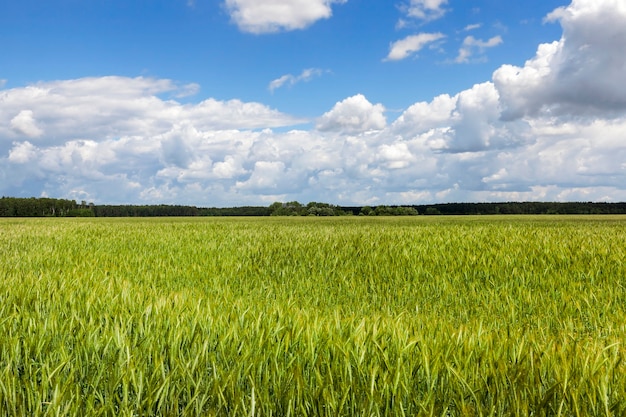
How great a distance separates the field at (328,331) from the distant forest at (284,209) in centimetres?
8826

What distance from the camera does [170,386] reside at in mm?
3037

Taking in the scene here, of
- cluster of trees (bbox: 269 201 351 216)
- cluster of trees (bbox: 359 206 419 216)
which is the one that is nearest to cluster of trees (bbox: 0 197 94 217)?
cluster of trees (bbox: 269 201 351 216)

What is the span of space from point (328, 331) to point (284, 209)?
108262 millimetres

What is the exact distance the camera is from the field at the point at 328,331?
283 centimetres

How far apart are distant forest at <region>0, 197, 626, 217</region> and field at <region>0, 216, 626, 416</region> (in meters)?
88.3

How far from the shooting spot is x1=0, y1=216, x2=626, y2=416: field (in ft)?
9.29

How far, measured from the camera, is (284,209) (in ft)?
367

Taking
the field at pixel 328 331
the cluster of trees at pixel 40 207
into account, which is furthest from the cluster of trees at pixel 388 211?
the field at pixel 328 331

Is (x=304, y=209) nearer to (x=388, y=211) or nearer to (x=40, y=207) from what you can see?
(x=388, y=211)

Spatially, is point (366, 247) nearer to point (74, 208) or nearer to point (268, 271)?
point (268, 271)

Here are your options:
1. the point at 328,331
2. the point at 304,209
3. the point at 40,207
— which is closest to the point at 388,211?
the point at 304,209

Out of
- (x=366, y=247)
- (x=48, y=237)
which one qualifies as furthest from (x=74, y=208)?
(x=366, y=247)

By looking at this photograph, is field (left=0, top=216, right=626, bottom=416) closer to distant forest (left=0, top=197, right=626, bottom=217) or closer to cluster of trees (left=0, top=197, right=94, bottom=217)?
distant forest (left=0, top=197, right=626, bottom=217)

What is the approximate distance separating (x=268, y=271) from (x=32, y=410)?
24.4 ft
